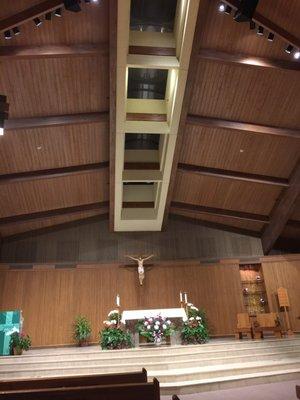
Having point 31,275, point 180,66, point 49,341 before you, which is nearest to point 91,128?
point 180,66

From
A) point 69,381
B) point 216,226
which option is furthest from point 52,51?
point 216,226

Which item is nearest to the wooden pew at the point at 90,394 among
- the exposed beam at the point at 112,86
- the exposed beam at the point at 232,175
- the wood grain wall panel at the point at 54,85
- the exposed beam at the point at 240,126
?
the exposed beam at the point at 112,86

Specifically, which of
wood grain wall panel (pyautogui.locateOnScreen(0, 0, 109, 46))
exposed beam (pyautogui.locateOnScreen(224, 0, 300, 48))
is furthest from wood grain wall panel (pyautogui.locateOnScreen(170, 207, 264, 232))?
wood grain wall panel (pyautogui.locateOnScreen(0, 0, 109, 46))

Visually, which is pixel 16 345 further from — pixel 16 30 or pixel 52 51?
pixel 16 30

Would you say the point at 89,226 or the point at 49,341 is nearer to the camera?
the point at 49,341

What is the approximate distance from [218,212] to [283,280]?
9.92 ft

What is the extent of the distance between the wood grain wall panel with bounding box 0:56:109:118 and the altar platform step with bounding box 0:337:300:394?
16.4ft

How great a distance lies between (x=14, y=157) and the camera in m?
8.23

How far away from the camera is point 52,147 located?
329 inches

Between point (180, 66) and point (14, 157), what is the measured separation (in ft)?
14.4

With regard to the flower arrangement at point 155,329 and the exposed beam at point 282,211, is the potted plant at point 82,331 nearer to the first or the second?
the flower arrangement at point 155,329

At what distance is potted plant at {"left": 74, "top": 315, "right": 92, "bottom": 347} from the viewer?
9.66 m

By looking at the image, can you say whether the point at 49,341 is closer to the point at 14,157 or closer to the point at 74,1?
the point at 14,157

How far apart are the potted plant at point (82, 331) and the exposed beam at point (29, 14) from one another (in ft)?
25.0
